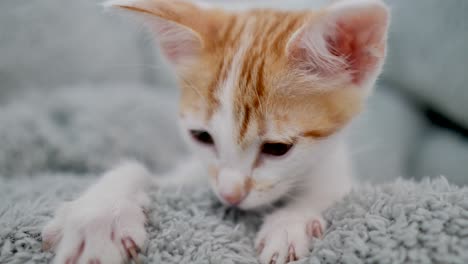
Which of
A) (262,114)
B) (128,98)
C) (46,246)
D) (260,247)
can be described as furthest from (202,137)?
(128,98)

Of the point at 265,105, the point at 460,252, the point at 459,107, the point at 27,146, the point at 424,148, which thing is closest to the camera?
the point at 460,252

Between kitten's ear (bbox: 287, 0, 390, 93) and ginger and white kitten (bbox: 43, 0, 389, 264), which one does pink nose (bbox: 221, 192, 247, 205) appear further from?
kitten's ear (bbox: 287, 0, 390, 93)

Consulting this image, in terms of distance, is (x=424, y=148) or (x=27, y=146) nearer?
(x=27, y=146)

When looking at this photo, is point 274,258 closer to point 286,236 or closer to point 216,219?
point 286,236

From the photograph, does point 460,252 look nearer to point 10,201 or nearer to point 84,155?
point 10,201

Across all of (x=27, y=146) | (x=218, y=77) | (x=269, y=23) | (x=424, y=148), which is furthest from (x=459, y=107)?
(x=27, y=146)

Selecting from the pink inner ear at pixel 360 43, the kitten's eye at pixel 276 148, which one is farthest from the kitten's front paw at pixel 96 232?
the pink inner ear at pixel 360 43
